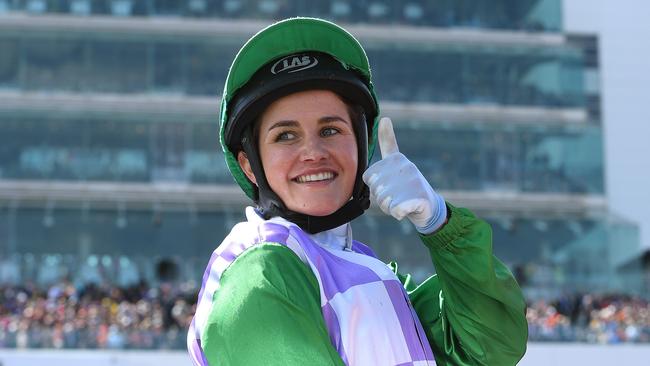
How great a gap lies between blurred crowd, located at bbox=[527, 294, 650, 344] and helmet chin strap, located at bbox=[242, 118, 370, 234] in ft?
55.4

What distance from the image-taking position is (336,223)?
114 inches

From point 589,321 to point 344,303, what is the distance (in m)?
19.1

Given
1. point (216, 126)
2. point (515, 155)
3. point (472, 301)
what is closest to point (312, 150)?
point (472, 301)

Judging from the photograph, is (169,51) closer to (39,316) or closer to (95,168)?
(95,168)

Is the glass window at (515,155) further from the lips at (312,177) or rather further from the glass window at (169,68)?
the lips at (312,177)

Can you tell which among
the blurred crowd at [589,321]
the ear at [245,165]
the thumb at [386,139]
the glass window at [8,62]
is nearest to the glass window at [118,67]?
the glass window at [8,62]

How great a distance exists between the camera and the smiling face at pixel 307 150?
2.84 m

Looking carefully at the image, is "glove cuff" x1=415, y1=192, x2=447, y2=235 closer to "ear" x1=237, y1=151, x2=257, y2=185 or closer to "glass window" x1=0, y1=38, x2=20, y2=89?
"ear" x1=237, y1=151, x2=257, y2=185

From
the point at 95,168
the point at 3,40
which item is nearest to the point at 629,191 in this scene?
the point at 95,168

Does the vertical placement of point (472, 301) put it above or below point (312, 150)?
below

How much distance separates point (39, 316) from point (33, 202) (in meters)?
8.60

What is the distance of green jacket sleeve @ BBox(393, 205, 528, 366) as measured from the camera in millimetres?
2801

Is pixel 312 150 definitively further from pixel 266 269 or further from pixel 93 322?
pixel 93 322

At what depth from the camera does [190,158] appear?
27250 mm
